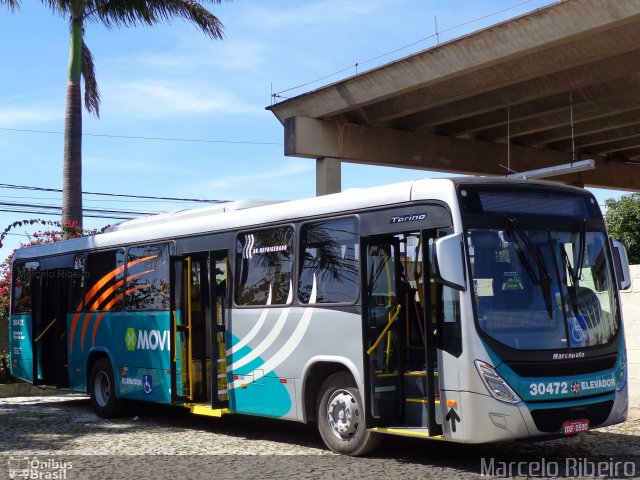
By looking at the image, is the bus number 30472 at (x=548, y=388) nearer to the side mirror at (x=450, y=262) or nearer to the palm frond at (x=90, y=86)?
the side mirror at (x=450, y=262)

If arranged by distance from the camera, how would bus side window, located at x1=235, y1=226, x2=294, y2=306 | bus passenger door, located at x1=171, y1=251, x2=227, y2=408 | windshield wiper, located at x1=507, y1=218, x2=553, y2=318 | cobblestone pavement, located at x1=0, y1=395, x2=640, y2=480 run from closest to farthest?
1. windshield wiper, located at x1=507, y1=218, x2=553, y2=318
2. cobblestone pavement, located at x1=0, y1=395, x2=640, y2=480
3. bus side window, located at x1=235, y1=226, x2=294, y2=306
4. bus passenger door, located at x1=171, y1=251, x2=227, y2=408

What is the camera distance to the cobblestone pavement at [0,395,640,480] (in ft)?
30.9

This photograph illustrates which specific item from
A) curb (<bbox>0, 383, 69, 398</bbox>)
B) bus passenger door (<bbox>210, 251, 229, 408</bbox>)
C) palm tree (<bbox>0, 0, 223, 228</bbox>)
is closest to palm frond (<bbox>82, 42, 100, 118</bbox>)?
palm tree (<bbox>0, 0, 223, 228</bbox>)

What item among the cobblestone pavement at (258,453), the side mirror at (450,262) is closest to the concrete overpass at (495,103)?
the cobblestone pavement at (258,453)

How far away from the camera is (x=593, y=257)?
9938 millimetres

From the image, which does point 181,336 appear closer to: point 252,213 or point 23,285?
point 252,213

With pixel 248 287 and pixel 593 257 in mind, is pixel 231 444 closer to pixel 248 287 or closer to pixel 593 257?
pixel 248 287

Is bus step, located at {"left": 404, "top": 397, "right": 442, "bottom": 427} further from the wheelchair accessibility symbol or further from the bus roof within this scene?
the wheelchair accessibility symbol

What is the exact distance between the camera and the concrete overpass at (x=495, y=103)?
1714 cm

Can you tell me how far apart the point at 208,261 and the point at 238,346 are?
1.39 meters

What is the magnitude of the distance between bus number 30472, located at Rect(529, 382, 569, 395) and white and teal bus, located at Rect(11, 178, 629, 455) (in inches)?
0.8

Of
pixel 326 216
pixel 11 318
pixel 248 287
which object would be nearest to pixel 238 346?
pixel 248 287

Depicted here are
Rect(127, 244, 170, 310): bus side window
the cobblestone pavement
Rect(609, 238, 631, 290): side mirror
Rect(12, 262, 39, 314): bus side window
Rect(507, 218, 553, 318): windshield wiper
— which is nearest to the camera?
Rect(507, 218, 553, 318): windshield wiper

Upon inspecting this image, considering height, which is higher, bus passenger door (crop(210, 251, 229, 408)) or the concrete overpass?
the concrete overpass
